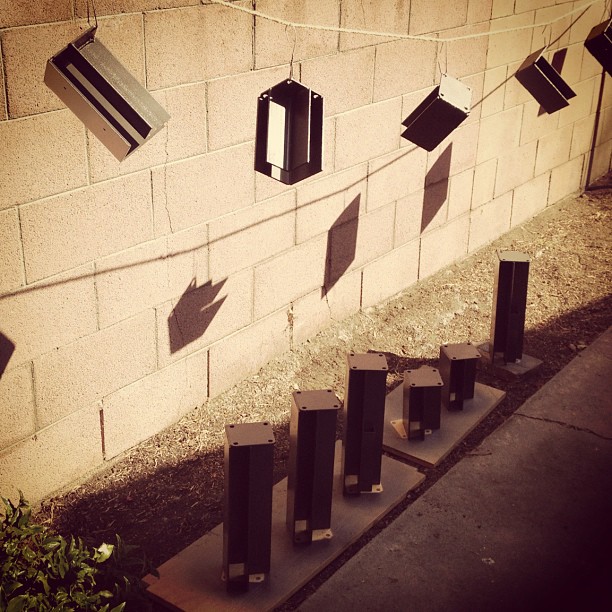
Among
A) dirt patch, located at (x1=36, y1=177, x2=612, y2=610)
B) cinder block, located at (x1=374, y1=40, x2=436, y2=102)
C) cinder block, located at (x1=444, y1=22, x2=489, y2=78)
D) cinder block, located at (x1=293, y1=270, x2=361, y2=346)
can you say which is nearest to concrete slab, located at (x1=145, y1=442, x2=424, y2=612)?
dirt patch, located at (x1=36, y1=177, x2=612, y2=610)

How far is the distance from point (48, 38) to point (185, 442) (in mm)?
2082

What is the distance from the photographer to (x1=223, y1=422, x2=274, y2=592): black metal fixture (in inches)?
128

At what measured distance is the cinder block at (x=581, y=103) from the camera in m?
7.66

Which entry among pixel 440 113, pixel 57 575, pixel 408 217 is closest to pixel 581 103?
pixel 408 217

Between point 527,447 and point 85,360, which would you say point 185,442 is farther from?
point 527,447

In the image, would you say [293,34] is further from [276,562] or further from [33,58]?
[276,562]

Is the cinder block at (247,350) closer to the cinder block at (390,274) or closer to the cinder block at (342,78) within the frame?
the cinder block at (390,274)

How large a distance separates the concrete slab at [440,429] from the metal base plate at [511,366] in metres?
0.20

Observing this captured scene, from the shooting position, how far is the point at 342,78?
4945 mm

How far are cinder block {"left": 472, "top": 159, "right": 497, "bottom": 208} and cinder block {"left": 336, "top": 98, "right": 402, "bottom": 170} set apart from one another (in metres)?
1.27

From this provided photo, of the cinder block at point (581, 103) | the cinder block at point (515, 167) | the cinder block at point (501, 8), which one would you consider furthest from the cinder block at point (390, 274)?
the cinder block at point (581, 103)

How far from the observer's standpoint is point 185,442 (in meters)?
4.51

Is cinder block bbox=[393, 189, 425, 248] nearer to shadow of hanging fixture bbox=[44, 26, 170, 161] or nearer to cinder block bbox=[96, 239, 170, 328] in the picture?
cinder block bbox=[96, 239, 170, 328]

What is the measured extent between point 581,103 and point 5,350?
5965 mm
